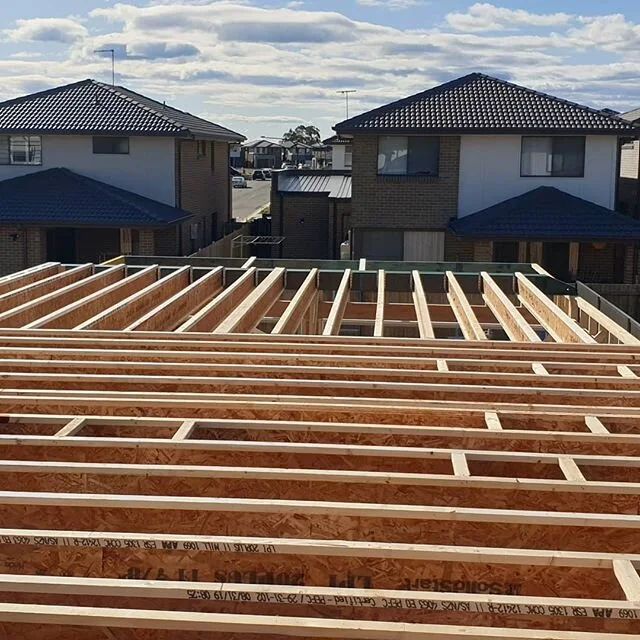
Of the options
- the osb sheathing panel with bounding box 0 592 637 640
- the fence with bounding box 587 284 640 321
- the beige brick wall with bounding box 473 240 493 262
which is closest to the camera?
the osb sheathing panel with bounding box 0 592 637 640

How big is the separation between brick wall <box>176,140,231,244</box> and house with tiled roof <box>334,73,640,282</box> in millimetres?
5720

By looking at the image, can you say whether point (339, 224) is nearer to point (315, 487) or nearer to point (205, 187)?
point (205, 187)

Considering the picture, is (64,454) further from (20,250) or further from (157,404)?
(20,250)

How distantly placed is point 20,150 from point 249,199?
113ft

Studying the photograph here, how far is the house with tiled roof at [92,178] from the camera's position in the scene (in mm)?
23188

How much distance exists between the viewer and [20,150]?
25.3 m

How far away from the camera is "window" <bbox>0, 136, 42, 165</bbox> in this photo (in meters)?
25.2

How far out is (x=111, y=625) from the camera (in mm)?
3994

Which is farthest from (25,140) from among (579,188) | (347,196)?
(579,188)

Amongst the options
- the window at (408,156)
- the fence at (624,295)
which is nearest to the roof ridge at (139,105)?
the window at (408,156)

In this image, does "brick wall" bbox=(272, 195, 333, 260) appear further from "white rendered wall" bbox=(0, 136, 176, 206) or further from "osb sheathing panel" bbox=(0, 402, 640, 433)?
"osb sheathing panel" bbox=(0, 402, 640, 433)

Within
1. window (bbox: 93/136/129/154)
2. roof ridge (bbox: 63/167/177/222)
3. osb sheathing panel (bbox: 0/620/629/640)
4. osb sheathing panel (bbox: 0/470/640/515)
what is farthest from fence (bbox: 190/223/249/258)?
osb sheathing panel (bbox: 0/620/629/640)

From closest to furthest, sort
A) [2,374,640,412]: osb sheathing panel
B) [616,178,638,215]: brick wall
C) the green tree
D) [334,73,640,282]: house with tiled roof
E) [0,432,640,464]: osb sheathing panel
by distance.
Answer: [0,432,640,464]: osb sheathing panel → [2,374,640,412]: osb sheathing panel → [334,73,640,282]: house with tiled roof → [616,178,638,215]: brick wall → the green tree

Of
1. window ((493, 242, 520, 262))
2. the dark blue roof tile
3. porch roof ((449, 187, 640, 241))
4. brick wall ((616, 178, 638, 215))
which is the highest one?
the dark blue roof tile
